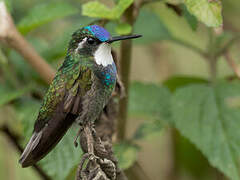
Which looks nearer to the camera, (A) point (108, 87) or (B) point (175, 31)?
(A) point (108, 87)

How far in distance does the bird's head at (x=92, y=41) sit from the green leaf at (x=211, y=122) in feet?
2.35

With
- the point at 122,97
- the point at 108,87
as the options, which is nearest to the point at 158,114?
the point at 122,97

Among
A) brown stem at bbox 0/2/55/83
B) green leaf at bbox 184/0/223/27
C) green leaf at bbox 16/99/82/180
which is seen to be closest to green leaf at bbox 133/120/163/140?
green leaf at bbox 16/99/82/180

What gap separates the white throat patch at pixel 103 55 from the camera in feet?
7.04

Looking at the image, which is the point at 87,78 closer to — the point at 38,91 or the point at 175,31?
the point at 38,91

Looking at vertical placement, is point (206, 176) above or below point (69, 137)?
below

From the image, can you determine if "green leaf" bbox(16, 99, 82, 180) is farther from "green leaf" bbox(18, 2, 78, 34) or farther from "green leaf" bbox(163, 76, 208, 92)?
"green leaf" bbox(163, 76, 208, 92)

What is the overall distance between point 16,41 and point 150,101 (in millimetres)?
1031

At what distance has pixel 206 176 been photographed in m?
3.60

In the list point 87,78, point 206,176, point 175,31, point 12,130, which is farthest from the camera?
point 175,31

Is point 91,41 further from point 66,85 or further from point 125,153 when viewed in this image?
point 125,153

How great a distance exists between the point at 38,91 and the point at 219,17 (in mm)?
1583

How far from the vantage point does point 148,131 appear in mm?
2895

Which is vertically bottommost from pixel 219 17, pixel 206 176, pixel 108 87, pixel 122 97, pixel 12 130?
pixel 206 176
